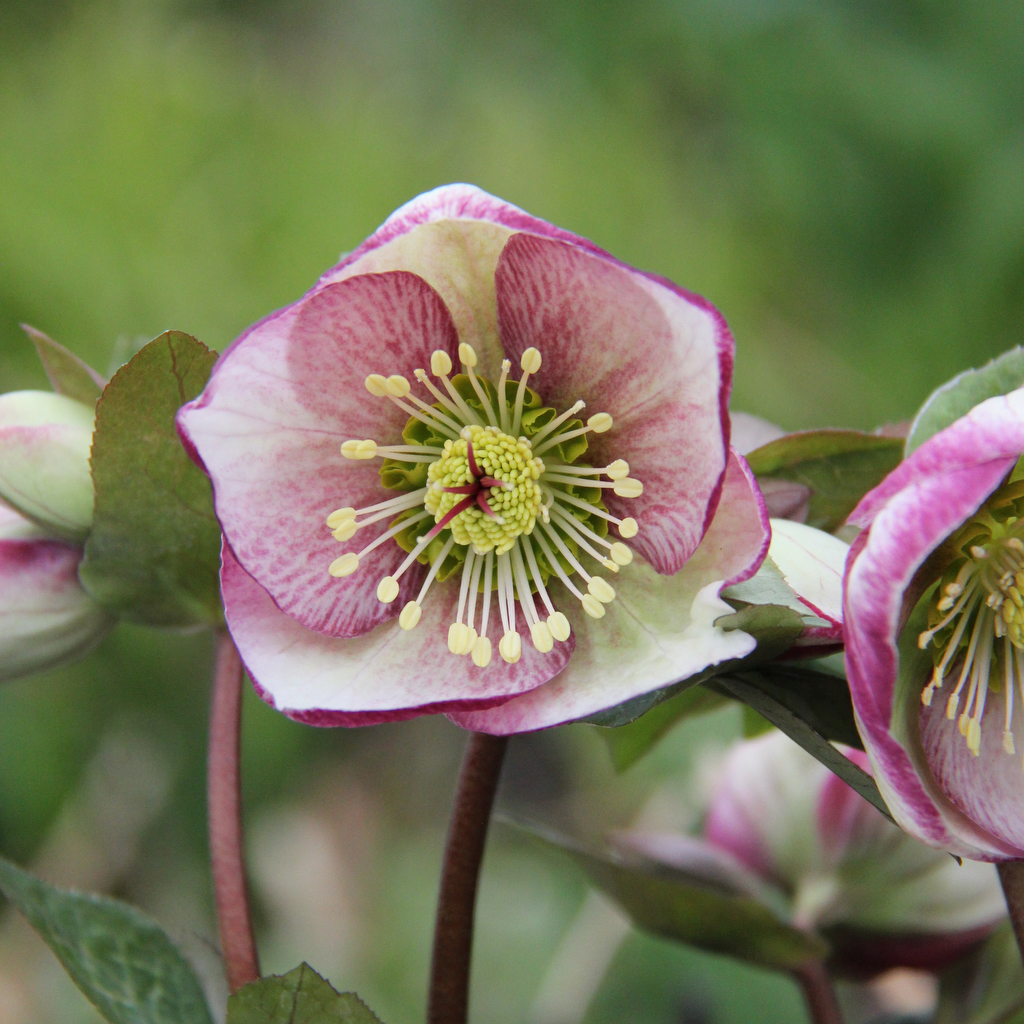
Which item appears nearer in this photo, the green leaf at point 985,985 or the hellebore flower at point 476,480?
the hellebore flower at point 476,480

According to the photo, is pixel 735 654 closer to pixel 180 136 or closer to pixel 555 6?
pixel 180 136

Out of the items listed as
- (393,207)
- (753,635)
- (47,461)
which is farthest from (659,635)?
(393,207)

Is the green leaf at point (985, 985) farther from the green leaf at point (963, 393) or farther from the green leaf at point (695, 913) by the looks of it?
the green leaf at point (963, 393)

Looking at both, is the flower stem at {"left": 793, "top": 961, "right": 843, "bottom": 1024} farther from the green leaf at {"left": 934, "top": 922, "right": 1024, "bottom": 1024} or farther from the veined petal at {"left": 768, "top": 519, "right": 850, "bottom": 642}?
the veined petal at {"left": 768, "top": 519, "right": 850, "bottom": 642}

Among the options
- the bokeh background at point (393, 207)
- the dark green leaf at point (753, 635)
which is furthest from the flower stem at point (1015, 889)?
the bokeh background at point (393, 207)

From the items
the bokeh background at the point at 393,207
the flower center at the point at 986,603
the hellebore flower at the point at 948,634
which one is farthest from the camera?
the bokeh background at the point at 393,207

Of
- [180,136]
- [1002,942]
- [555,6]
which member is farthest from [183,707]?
[555,6]

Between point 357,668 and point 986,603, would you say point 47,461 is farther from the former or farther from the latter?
point 986,603
